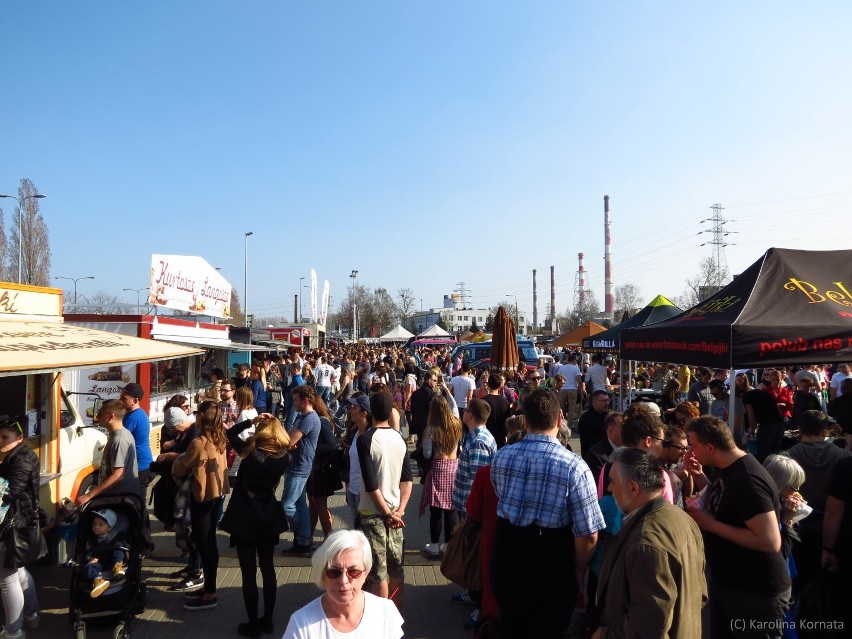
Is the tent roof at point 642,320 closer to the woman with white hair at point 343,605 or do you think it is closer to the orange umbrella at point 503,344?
the orange umbrella at point 503,344

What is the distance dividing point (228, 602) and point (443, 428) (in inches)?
94.9

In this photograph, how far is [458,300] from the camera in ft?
468

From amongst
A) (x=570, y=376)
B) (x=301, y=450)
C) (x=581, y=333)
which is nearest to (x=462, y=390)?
(x=570, y=376)

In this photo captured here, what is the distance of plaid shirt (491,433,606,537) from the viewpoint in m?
3.11

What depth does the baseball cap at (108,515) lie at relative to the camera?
4.53 meters

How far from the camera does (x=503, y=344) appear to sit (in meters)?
14.3

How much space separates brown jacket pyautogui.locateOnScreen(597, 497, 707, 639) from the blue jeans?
4.03m

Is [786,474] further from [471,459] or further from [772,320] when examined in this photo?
[772,320]

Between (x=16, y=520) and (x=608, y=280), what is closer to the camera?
(x=16, y=520)

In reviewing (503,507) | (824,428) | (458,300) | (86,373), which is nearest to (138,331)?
(86,373)

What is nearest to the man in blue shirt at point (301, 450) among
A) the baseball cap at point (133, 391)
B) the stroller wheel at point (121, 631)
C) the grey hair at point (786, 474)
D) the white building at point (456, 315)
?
the baseball cap at point (133, 391)

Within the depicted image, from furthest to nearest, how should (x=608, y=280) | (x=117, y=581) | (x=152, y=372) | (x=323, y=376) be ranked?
(x=608, y=280) → (x=323, y=376) → (x=152, y=372) → (x=117, y=581)

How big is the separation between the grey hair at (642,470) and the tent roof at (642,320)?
10759mm

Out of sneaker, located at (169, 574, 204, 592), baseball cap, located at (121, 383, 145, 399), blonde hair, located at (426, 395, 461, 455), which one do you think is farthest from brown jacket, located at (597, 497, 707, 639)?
baseball cap, located at (121, 383, 145, 399)
